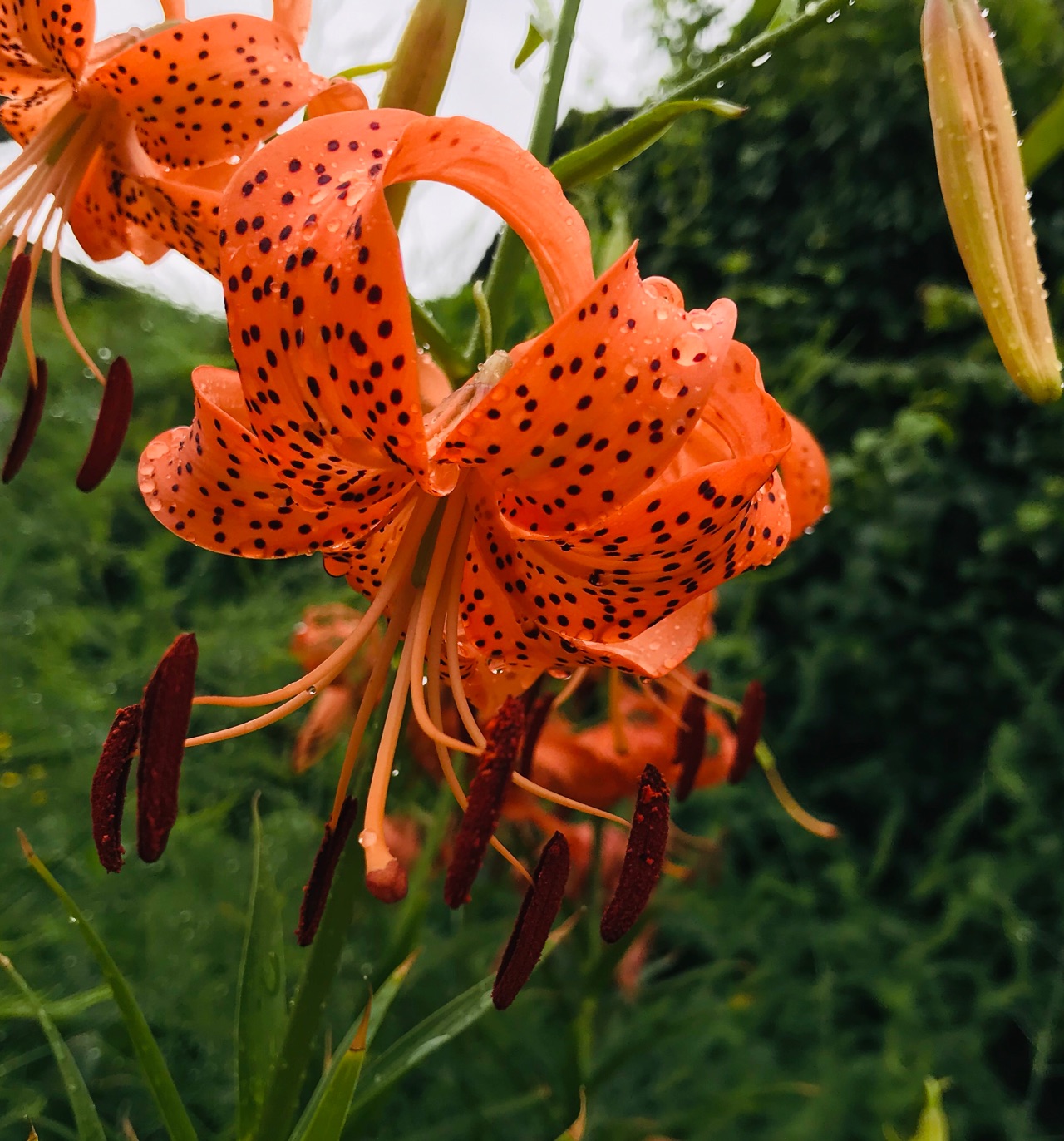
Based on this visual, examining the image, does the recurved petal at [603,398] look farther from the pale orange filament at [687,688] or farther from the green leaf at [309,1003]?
the pale orange filament at [687,688]

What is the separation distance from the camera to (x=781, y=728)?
6.94 feet

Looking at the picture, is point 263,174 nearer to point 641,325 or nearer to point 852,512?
point 641,325

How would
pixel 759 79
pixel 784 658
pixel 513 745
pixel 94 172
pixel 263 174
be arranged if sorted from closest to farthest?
pixel 263 174
pixel 513 745
pixel 94 172
pixel 784 658
pixel 759 79

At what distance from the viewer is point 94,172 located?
0.76 meters

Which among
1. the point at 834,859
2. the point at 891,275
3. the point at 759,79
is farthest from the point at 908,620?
the point at 759,79

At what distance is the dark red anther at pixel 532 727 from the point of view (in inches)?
29.5

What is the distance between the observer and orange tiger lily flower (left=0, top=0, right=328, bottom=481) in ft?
2.03

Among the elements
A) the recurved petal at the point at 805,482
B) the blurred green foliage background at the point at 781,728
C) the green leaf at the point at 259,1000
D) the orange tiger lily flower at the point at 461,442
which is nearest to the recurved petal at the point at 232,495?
the orange tiger lily flower at the point at 461,442

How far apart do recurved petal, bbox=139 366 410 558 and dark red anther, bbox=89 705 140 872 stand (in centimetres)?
12

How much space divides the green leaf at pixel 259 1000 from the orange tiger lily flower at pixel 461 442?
18 centimetres

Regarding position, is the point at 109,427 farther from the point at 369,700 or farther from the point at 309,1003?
the point at 309,1003

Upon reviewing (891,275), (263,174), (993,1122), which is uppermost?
(263,174)

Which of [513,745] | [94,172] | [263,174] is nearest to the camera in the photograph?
[263,174]

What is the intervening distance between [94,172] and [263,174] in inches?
18.1
